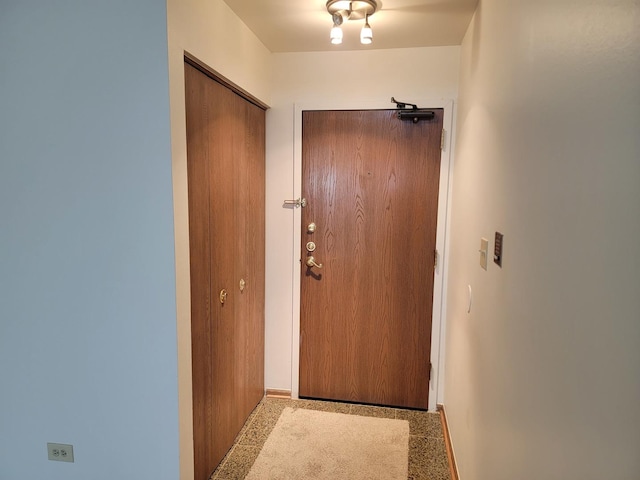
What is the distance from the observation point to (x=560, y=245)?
83 cm

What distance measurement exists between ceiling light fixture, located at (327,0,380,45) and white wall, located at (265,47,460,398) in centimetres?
55

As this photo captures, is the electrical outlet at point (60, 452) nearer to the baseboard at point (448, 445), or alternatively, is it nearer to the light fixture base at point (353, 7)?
the baseboard at point (448, 445)

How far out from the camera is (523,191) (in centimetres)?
109

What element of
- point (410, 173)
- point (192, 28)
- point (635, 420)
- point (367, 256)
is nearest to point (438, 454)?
point (367, 256)

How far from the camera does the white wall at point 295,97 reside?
8.23 ft

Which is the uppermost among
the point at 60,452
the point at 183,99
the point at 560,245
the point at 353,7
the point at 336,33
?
the point at 353,7

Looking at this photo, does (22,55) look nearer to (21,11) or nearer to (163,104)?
(21,11)

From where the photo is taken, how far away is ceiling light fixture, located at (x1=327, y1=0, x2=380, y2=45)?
1883 millimetres

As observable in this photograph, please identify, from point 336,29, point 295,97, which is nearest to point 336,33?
point 336,29

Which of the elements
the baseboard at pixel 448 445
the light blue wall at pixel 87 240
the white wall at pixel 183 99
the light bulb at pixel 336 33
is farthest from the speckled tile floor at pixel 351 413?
the light bulb at pixel 336 33

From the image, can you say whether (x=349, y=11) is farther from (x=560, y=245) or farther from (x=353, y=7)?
(x=560, y=245)

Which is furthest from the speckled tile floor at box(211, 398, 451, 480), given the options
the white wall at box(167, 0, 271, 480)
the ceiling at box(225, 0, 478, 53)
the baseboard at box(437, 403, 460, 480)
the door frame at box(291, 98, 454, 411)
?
the ceiling at box(225, 0, 478, 53)

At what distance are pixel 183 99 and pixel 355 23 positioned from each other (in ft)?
3.56

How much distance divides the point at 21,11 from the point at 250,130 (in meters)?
1.15
